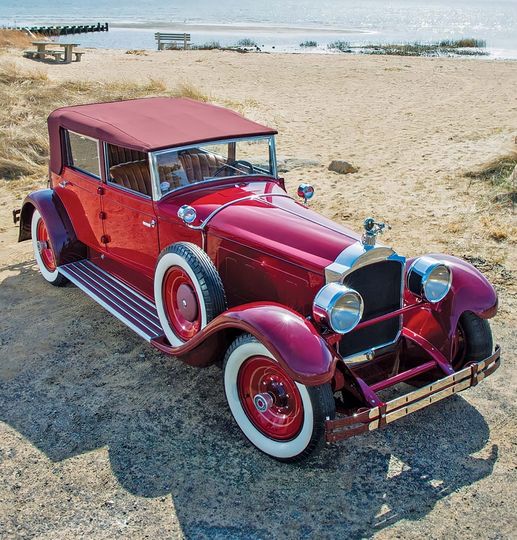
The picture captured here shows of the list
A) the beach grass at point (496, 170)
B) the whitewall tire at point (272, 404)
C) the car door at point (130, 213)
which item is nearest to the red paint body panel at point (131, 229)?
the car door at point (130, 213)

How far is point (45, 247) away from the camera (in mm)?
6375

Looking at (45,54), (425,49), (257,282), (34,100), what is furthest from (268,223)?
(425,49)

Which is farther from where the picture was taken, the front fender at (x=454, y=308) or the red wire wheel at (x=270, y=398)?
the front fender at (x=454, y=308)

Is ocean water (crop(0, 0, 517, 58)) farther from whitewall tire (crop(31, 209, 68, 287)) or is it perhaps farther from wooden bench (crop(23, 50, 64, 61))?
whitewall tire (crop(31, 209, 68, 287))

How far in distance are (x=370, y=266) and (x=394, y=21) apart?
224ft

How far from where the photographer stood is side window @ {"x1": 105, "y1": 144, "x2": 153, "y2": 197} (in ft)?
17.1

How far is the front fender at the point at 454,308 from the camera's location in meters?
4.36

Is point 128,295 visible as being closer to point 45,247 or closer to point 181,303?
point 181,303

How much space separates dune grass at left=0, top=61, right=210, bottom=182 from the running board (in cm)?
459

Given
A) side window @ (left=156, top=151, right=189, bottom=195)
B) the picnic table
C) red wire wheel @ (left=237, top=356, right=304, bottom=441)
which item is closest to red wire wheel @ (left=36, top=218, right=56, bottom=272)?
side window @ (left=156, top=151, right=189, bottom=195)

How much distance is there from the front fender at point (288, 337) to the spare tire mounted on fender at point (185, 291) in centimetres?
28

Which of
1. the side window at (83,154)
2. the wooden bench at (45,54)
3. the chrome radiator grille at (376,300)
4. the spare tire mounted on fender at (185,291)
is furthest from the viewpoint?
the wooden bench at (45,54)

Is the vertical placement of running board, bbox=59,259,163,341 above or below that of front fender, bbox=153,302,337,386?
below

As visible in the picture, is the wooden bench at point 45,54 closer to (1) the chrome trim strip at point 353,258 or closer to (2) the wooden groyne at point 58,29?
(2) the wooden groyne at point 58,29
